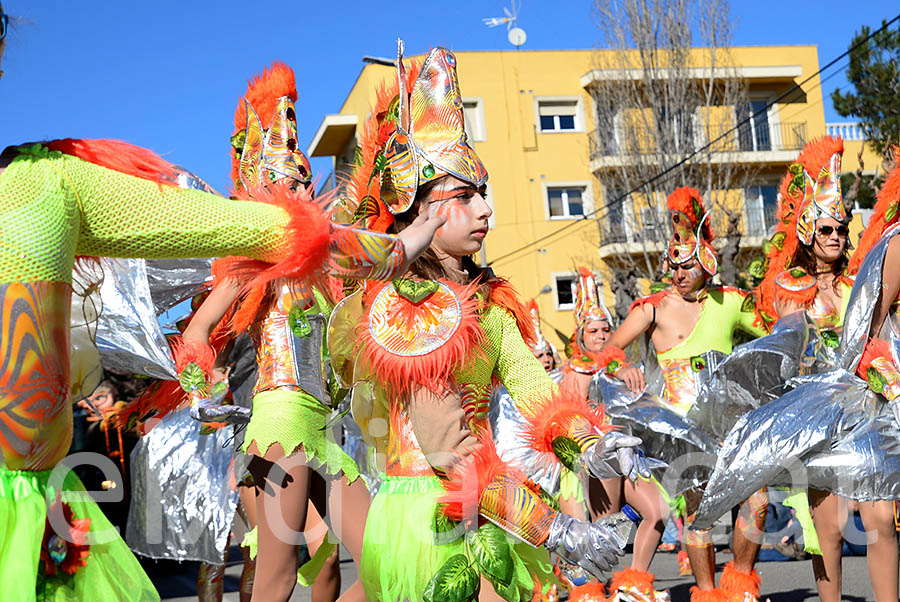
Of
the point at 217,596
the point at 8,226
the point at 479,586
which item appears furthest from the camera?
the point at 217,596

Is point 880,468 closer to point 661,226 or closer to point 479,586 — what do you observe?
point 479,586

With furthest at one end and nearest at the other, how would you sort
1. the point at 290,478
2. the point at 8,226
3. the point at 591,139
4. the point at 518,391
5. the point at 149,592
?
1. the point at 591,139
2. the point at 290,478
3. the point at 518,391
4. the point at 149,592
5. the point at 8,226

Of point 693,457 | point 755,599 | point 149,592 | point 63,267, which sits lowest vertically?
point 755,599

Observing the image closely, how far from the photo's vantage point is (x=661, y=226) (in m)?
24.9

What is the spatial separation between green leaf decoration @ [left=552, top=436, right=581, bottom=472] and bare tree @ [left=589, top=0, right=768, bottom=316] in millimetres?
20719

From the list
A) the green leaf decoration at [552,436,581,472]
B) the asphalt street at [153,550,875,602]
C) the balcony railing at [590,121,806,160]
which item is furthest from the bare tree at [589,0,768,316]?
the green leaf decoration at [552,436,581,472]

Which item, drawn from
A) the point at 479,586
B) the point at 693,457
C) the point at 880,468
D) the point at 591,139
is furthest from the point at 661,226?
the point at 479,586

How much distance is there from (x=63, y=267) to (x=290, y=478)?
7.17 feet

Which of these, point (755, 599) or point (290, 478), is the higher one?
point (290, 478)

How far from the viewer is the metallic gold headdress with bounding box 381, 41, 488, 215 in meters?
3.20

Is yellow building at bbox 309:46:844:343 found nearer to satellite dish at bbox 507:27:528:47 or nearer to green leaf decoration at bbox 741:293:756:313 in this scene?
satellite dish at bbox 507:27:528:47

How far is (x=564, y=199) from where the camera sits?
3023 cm

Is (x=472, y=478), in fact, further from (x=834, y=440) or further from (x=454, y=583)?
(x=834, y=440)

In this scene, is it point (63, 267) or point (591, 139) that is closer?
point (63, 267)
